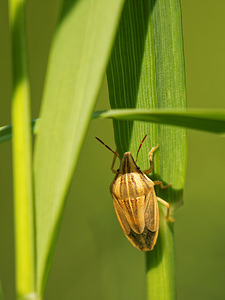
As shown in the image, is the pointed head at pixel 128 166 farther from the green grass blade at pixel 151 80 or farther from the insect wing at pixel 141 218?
the green grass blade at pixel 151 80

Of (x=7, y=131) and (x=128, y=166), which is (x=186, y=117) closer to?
(x=7, y=131)

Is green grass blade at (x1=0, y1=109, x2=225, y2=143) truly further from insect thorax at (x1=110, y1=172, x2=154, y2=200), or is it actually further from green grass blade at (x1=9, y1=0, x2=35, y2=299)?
insect thorax at (x1=110, y1=172, x2=154, y2=200)

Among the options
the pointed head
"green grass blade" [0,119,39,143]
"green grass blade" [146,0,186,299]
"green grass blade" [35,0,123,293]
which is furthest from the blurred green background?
"green grass blade" [35,0,123,293]

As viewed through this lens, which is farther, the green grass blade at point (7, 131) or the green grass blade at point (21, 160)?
the green grass blade at point (7, 131)

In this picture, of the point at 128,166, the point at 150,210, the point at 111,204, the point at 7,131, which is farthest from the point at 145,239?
the point at 111,204

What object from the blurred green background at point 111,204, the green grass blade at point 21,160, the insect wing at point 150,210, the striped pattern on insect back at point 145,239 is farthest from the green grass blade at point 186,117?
the blurred green background at point 111,204

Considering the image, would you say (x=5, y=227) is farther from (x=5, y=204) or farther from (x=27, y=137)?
(x=27, y=137)
